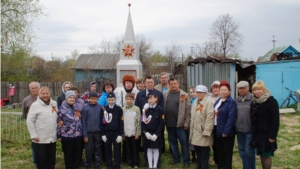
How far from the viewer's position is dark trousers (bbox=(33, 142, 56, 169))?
415cm

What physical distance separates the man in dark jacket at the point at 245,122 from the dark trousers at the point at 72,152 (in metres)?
2.83

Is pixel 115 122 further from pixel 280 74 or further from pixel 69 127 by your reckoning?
pixel 280 74

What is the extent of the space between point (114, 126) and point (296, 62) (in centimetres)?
1123

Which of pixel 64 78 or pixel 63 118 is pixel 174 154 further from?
pixel 64 78

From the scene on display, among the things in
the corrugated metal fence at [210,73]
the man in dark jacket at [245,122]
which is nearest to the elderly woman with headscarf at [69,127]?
the man in dark jacket at [245,122]

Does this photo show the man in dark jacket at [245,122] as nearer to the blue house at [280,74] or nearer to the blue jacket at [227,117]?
the blue jacket at [227,117]

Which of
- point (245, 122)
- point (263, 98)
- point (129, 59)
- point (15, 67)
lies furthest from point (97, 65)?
point (263, 98)

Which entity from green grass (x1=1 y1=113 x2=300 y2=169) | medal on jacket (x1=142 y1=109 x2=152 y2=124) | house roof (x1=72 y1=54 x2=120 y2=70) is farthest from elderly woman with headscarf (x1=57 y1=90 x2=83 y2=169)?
house roof (x1=72 y1=54 x2=120 y2=70)

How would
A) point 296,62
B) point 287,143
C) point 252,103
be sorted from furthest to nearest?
point 296,62 → point 287,143 → point 252,103

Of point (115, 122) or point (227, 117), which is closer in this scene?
point (227, 117)

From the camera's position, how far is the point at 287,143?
6.58 metres

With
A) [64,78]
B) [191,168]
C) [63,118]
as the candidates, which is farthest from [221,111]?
[64,78]

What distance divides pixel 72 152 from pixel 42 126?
3.07 ft

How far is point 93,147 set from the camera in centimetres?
481
